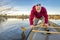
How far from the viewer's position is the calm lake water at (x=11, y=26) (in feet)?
17.8

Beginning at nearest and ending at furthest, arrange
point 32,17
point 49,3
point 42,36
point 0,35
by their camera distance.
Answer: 1. point 32,17
2. point 42,36
3. point 49,3
4. point 0,35

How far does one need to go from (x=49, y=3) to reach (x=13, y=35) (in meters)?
1.59

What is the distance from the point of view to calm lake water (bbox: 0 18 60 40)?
5.42m

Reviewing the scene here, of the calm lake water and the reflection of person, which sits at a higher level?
the reflection of person

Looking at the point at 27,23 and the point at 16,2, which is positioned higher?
the point at 16,2

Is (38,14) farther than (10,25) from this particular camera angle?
No

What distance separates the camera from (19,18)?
215 inches

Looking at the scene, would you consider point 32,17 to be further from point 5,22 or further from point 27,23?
point 5,22

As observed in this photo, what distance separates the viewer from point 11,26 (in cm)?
598

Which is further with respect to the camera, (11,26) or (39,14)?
(11,26)

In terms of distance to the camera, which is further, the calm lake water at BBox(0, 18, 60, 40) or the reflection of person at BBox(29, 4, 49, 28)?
the calm lake water at BBox(0, 18, 60, 40)

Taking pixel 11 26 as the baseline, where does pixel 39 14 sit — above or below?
above

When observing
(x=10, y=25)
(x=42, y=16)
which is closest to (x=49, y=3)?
(x=42, y=16)

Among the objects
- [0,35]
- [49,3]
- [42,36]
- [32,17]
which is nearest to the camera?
[32,17]
